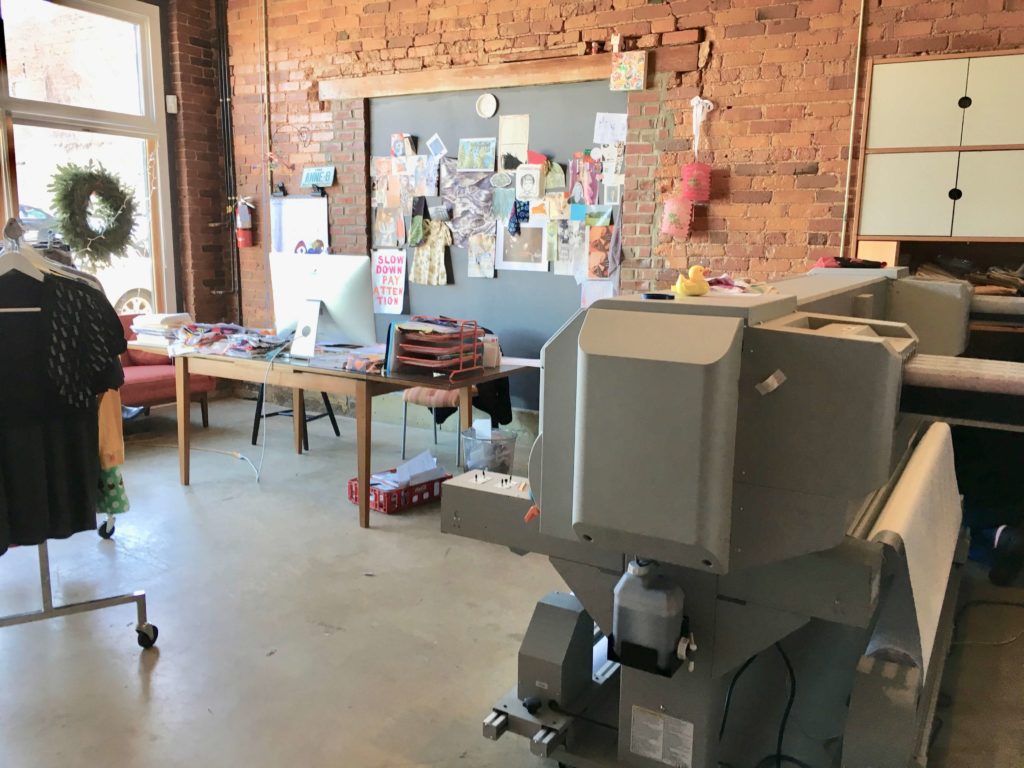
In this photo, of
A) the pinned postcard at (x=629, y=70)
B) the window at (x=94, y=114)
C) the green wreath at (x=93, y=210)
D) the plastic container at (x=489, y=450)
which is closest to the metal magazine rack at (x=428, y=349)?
the plastic container at (x=489, y=450)

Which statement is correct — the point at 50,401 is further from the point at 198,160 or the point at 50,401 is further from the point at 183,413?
the point at 198,160

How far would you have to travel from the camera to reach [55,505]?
7.89ft

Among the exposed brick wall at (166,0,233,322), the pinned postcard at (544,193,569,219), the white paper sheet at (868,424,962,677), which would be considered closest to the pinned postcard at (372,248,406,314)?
the pinned postcard at (544,193,569,219)

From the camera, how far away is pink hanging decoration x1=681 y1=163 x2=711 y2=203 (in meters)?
4.24

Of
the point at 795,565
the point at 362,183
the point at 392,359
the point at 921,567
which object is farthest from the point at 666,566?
the point at 362,183

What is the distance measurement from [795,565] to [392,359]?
244 cm

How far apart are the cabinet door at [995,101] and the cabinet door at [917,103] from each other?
40 millimetres

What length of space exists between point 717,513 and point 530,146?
4.05 metres

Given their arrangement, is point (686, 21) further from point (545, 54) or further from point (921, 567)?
point (921, 567)

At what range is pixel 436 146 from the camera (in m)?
5.18

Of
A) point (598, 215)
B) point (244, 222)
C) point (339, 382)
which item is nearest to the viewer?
point (339, 382)

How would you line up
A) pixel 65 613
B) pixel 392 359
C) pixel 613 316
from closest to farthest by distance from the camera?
pixel 613 316 → pixel 65 613 → pixel 392 359

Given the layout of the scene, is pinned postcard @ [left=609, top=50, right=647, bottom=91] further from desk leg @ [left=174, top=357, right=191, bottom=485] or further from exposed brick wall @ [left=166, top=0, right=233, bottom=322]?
exposed brick wall @ [left=166, top=0, right=233, bottom=322]

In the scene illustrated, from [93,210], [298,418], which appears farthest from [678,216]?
[93,210]
